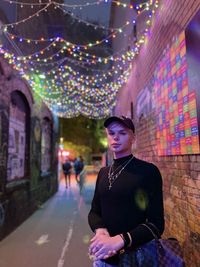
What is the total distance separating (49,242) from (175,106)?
398 cm

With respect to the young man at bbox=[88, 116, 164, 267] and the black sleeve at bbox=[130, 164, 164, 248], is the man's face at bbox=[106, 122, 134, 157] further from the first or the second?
the black sleeve at bbox=[130, 164, 164, 248]

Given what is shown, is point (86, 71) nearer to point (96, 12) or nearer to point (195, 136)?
point (96, 12)

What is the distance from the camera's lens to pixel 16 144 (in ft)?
26.7

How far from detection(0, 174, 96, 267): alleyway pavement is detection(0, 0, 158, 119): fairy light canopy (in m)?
4.18

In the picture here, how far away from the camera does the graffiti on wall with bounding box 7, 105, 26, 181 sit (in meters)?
7.49

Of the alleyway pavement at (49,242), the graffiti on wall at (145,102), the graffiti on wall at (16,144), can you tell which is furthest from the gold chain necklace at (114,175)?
the graffiti on wall at (16,144)

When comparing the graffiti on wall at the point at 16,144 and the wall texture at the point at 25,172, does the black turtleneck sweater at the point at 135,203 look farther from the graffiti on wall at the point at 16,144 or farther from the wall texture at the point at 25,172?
the graffiti on wall at the point at 16,144

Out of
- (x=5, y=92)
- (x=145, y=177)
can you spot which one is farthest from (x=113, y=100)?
(x=145, y=177)

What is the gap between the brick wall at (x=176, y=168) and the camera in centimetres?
344

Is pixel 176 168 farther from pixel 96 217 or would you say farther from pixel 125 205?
pixel 125 205

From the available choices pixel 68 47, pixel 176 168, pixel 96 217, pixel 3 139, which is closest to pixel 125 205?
pixel 96 217

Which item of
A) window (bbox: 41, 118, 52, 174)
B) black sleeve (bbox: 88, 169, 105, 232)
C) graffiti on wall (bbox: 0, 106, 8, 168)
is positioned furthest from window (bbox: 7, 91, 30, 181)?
black sleeve (bbox: 88, 169, 105, 232)

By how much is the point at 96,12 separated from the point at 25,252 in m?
6.53

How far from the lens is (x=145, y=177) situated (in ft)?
6.06
